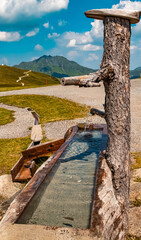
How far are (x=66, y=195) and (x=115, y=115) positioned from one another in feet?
7.67

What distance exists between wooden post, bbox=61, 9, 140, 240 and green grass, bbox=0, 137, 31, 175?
5.61 m

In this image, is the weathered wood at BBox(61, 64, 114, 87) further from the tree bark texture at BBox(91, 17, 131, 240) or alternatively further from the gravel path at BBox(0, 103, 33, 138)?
the gravel path at BBox(0, 103, 33, 138)

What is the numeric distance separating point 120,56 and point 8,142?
33.6ft

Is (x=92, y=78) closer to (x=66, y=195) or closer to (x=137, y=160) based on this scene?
(x=66, y=195)

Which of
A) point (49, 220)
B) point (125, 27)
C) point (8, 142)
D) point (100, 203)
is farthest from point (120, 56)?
point (8, 142)

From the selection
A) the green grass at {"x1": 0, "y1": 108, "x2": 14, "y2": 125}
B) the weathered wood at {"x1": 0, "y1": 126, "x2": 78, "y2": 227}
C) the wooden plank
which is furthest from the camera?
the green grass at {"x1": 0, "y1": 108, "x2": 14, "y2": 125}

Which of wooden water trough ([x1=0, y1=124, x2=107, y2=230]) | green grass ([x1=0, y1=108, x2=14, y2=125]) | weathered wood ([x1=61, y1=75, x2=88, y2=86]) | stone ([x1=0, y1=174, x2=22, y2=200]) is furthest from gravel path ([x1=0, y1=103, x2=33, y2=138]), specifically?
weathered wood ([x1=61, y1=75, x2=88, y2=86])

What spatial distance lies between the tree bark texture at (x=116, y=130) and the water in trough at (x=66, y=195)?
0.59 metres

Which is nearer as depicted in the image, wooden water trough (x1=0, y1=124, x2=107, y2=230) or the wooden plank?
wooden water trough (x1=0, y1=124, x2=107, y2=230)

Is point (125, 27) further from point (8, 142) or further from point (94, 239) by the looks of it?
point (8, 142)

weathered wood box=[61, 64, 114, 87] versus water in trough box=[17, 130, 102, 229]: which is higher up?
weathered wood box=[61, 64, 114, 87]

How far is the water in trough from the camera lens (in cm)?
421

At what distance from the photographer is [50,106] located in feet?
73.5

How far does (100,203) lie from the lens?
3.89 metres
